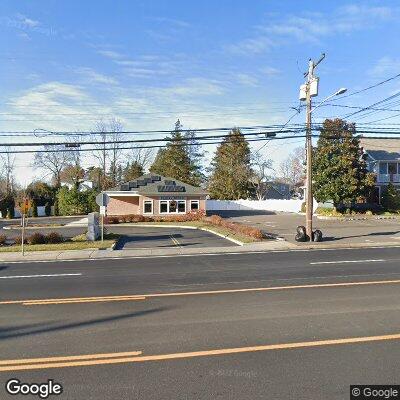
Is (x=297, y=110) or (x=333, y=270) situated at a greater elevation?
(x=297, y=110)

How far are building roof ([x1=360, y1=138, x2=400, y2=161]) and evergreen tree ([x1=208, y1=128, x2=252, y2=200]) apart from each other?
73.6 feet

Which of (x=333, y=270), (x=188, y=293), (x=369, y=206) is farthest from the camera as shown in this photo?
(x=369, y=206)

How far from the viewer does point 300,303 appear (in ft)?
28.5

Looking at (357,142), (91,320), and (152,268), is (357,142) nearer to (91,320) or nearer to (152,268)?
(152,268)

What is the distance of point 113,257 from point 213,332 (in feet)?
Answer: 38.4

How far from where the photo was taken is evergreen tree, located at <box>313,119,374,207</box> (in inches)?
1604

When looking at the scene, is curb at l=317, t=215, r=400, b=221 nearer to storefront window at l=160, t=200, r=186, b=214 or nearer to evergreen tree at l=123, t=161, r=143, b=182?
storefront window at l=160, t=200, r=186, b=214

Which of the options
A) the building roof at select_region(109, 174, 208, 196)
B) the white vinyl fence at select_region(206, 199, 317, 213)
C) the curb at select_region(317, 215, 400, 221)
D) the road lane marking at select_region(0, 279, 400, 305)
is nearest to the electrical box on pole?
the road lane marking at select_region(0, 279, 400, 305)

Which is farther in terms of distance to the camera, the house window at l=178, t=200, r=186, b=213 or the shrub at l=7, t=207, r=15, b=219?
the shrub at l=7, t=207, r=15, b=219

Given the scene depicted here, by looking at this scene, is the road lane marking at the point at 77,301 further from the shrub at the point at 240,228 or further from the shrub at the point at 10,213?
the shrub at the point at 10,213

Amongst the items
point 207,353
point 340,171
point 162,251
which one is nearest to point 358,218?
point 340,171

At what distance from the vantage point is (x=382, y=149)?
50281 millimetres

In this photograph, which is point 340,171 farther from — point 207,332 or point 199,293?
point 207,332

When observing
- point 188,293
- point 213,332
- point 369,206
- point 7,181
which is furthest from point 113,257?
point 7,181
